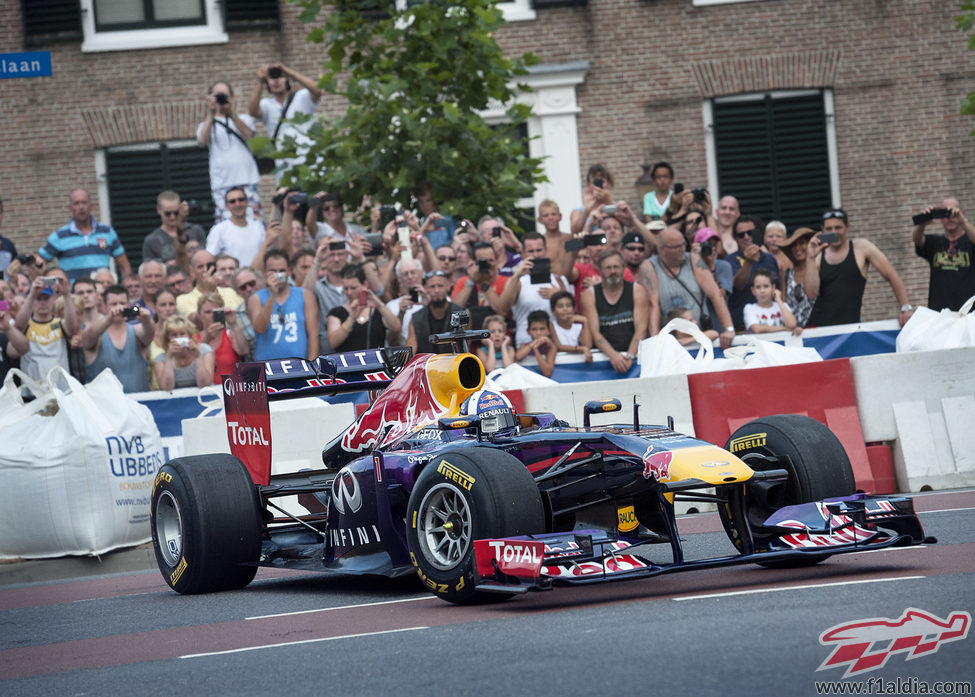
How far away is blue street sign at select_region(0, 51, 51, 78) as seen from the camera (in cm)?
1203

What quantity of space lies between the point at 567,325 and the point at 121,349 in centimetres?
420

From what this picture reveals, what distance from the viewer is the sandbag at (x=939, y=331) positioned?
506 inches

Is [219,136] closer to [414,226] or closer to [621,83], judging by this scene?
[414,226]

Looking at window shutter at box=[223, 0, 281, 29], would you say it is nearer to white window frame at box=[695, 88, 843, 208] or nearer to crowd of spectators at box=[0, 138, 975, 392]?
white window frame at box=[695, 88, 843, 208]

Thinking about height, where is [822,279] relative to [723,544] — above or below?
above

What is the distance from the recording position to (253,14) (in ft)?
72.5

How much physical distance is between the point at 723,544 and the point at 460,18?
8.18 metres

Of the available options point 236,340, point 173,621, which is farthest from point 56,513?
point 173,621

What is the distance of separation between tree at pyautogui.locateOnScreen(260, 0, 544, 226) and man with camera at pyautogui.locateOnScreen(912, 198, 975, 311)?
4194 millimetres

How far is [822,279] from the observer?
575 inches

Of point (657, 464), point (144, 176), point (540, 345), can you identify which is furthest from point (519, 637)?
point (144, 176)

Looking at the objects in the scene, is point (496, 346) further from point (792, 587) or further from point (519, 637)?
point (519, 637)

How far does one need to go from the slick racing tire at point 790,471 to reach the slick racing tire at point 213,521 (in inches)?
122

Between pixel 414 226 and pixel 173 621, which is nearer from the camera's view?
pixel 173 621
